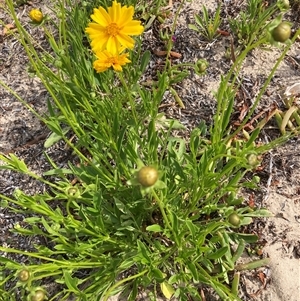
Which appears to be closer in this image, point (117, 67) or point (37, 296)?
point (37, 296)

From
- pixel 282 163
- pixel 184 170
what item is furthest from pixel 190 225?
pixel 282 163

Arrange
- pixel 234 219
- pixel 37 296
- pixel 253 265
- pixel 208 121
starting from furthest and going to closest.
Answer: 1. pixel 208 121
2. pixel 253 265
3. pixel 234 219
4. pixel 37 296

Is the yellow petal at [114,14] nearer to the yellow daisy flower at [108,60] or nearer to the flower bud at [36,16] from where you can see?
the yellow daisy flower at [108,60]

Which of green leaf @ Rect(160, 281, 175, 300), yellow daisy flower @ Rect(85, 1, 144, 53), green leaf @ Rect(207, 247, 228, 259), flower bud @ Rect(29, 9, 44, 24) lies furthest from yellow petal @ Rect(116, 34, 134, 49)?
green leaf @ Rect(160, 281, 175, 300)

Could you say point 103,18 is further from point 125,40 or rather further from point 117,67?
point 117,67

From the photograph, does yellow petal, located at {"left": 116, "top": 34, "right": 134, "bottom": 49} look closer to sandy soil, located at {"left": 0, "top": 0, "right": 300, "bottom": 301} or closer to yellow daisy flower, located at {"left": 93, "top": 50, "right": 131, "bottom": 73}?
yellow daisy flower, located at {"left": 93, "top": 50, "right": 131, "bottom": 73}

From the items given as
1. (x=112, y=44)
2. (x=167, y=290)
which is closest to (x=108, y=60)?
(x=112, y=44)
